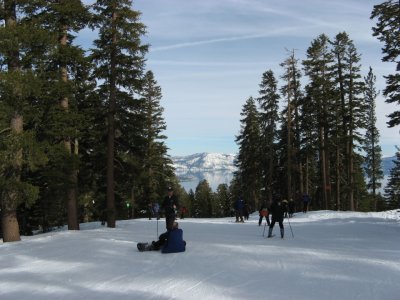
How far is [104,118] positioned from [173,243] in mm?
14117

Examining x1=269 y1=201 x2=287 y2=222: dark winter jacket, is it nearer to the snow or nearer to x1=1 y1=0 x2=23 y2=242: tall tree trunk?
the snow

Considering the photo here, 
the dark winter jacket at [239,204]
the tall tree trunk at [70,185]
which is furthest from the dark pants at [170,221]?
the dark winter jacket at [239,204]

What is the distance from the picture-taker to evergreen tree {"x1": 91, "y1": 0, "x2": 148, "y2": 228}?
75.8 feet

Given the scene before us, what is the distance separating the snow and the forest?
3930 millimetres

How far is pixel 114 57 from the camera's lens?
23.1 m

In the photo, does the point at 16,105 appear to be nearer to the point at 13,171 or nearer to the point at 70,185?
the point at 13,171

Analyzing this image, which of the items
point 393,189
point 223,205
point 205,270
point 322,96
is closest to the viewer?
point 205,270

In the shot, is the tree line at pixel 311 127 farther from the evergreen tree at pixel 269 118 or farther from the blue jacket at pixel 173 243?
the blue jacket at pixel 173 243

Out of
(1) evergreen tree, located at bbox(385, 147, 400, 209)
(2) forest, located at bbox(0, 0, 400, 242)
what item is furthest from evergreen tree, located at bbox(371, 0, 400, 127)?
(1) evergreen tree, located at bbox(385, 147, 400, 209)

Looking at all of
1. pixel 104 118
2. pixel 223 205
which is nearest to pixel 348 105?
pixel 104 118

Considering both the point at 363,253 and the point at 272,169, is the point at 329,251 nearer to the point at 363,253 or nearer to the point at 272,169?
the point at 363,253

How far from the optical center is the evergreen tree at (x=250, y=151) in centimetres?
5138

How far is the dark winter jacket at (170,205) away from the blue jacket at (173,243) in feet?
4.58

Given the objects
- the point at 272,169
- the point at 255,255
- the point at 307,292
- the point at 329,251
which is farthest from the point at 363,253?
the point at 272,169
